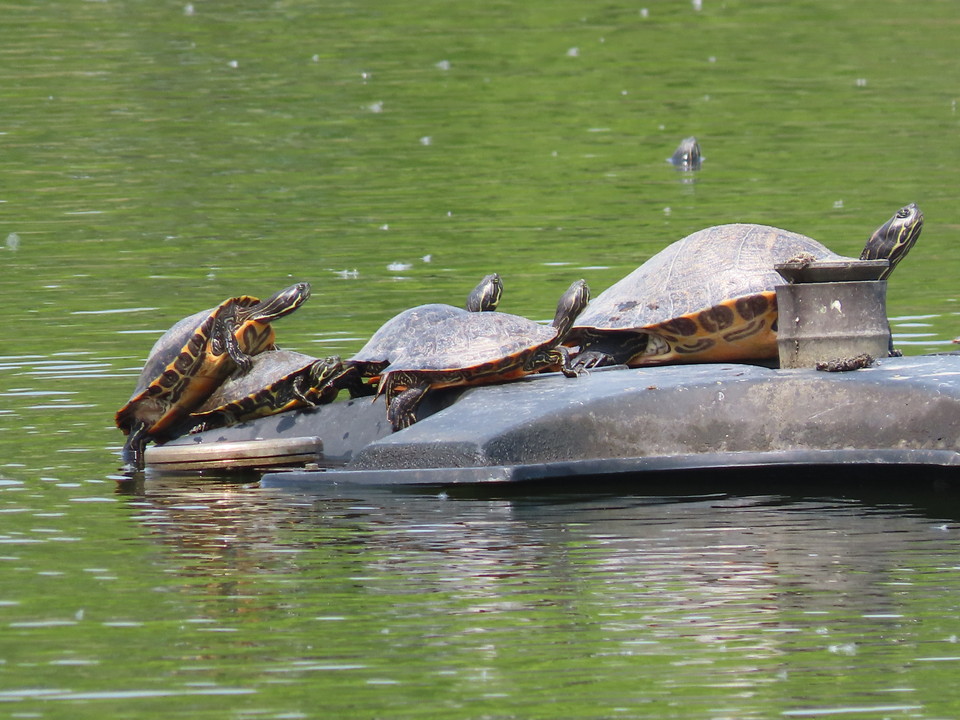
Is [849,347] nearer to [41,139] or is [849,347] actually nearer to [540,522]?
[540,522]

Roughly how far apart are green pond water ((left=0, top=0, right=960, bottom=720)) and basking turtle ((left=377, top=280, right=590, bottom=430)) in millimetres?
1020

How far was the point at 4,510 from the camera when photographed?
11688 mm

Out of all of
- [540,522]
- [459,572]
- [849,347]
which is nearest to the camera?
[459,572]

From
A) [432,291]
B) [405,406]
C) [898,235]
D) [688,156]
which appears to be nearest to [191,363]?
[405,406]

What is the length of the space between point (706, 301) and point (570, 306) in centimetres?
89

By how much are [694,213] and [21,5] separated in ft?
103

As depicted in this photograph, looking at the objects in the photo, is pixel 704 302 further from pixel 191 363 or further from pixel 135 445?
pixel 135 445

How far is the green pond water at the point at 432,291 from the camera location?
8188 mm

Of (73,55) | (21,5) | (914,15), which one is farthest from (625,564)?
(21,5)

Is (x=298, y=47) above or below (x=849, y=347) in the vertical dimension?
above

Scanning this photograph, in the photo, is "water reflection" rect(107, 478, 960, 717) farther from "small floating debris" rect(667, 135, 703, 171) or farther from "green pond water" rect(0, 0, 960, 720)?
"small floating debris" rect(667, 135, 703, 171)

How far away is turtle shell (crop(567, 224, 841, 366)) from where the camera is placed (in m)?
13.6

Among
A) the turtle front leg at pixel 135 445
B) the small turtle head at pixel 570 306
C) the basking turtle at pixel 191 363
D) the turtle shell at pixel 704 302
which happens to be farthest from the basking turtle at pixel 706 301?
the turtle front leg at pixel 135 445

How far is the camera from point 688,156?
3005 cm
